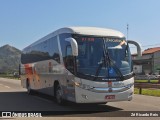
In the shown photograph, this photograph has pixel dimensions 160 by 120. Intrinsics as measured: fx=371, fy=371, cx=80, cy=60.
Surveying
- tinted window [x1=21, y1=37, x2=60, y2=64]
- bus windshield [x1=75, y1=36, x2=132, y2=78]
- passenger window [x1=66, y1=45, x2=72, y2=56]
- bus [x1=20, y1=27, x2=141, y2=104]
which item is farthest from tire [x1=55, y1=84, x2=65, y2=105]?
bus windshield [x1=75, y1=36, x2=132, y2=78]

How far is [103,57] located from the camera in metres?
14.0

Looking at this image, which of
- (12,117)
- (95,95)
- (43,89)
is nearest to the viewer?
(12,117)

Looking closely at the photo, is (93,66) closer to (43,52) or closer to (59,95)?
(59,95)

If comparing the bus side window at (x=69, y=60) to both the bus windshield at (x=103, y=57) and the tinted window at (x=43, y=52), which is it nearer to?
the bus windshield at (x=103, y=57)

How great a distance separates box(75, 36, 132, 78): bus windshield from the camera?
45.1 feet

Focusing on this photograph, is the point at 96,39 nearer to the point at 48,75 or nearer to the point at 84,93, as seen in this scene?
the point at 84,93

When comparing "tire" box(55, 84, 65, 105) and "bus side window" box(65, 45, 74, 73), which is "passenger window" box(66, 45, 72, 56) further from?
"tire" box(55, 84, 65, 105)

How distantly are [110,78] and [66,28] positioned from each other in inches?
119

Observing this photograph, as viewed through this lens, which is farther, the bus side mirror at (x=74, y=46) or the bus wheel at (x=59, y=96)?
the bus wheel at (x=59, y=96)

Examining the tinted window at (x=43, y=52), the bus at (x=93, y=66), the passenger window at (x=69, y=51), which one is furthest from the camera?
the tinted window at (x=43, y=52)

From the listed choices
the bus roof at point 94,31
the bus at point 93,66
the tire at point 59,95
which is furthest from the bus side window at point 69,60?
the tire at point 59,95

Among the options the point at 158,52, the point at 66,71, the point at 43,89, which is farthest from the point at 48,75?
the point at 158,52

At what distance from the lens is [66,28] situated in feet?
50.0

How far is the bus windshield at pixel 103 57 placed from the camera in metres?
13.8
